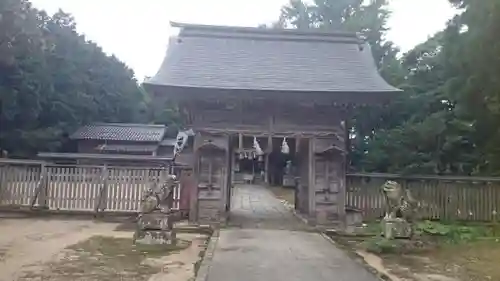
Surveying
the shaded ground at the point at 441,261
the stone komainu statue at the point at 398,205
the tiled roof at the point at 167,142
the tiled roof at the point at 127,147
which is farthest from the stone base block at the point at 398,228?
the tiled roof at the point at 167,142

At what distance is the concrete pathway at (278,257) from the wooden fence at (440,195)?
2.38 m

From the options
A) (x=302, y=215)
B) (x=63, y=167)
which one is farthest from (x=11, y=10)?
(x=302, y=215)

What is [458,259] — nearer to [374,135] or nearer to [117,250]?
[117,250]

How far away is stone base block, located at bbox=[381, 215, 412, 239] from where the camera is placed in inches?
386

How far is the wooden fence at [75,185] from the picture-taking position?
14672mm

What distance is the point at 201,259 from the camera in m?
8.30

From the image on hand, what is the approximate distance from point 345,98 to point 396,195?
4076 millimetres

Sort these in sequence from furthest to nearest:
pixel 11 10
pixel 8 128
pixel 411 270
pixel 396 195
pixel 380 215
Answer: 1. pixel 8 128
2. pixel 11 10
3. pixel 380 215
4. pixel 396 195
5. pixel 411 270

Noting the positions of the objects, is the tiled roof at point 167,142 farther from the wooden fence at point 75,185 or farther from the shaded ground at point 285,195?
the wooden fence at point 75,185

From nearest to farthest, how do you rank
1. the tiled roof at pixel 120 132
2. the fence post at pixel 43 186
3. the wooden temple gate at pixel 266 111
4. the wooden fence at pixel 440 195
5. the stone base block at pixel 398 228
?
the stone base block at pixel 398 228 → the wooden temple gate at pixel 266 111 → the wooden fence at pixel 440 195 → the fence post at pixel 43 186 → the tiled roof at pixel 120 132

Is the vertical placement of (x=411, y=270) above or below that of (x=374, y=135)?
below

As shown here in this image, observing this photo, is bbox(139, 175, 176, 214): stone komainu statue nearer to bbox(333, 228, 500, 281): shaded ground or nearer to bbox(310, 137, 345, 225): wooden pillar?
bbox(333, 228, 500, 281): shaded ground

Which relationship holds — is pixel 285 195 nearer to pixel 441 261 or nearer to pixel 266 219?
pixel 266 219

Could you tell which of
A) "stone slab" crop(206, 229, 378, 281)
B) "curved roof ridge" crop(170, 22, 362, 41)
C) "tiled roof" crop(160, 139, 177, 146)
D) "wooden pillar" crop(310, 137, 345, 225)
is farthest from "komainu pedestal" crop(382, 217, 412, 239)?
"tiled roof" crop(160, 139, 177, 146)
